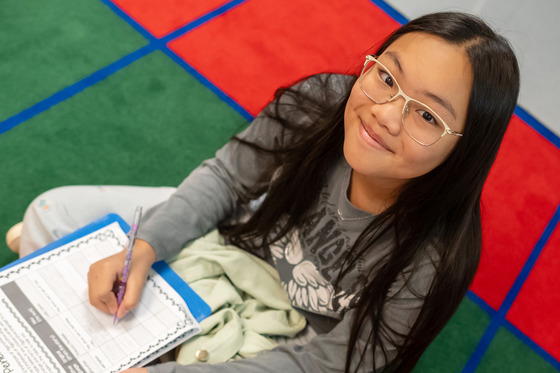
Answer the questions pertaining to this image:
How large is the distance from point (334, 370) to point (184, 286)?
13.1 inches

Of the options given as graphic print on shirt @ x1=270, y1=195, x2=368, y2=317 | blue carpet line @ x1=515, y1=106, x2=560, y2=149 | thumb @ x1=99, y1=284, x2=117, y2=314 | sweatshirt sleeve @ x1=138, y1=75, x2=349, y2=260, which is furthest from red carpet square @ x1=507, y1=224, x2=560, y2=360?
thumb @ x1=99, y1=284, x2=117, y2=314

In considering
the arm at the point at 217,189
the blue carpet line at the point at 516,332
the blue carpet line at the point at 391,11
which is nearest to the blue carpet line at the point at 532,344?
the blue carpet line at the point at 516,332

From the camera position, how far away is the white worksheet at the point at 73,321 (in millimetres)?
998

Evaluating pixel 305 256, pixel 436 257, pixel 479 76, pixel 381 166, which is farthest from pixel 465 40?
pixel 305 256

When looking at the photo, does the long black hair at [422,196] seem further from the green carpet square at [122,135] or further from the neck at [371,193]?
the green carpet square at [122,135]

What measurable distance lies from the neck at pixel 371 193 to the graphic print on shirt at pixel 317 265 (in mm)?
62

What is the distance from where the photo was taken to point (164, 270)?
46.9 inches

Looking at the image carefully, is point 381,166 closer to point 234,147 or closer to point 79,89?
point 234,147

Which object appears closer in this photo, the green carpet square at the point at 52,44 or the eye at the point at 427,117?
the eye at the point at 427,117

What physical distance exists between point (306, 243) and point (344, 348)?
0.73ft

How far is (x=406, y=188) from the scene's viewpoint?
1.06 m

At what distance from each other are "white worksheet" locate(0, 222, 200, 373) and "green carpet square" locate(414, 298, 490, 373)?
2.66 feet

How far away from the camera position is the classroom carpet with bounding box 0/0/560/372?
1721 mm

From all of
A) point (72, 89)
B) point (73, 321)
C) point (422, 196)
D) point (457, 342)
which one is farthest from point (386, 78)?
point (72, 89)
